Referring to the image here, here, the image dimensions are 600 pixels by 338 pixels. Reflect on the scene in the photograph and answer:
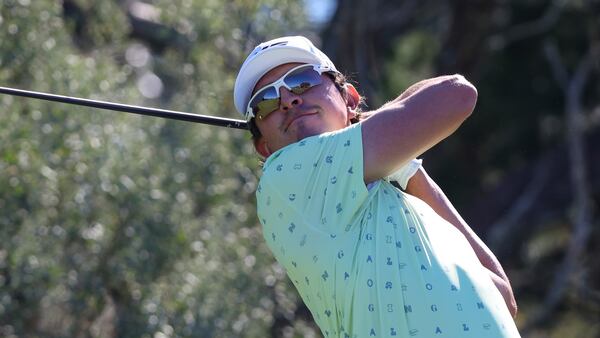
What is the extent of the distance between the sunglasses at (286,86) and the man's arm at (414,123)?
0.74 ft

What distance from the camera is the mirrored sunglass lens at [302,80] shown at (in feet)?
8.79

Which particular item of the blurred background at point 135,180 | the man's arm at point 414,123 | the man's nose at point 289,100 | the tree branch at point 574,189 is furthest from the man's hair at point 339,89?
the tree branch at point 574,189

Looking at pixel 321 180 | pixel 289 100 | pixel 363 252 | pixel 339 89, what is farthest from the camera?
pixel 339 89

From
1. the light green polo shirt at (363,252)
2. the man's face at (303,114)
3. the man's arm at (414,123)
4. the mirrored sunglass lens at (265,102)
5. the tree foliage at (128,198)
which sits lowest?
the light green polo shirt at (363,252)

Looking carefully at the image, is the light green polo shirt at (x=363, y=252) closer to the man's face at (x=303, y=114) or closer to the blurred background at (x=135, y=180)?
the man's face at (x=303, y=114)

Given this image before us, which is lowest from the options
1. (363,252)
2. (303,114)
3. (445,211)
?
(363,252)

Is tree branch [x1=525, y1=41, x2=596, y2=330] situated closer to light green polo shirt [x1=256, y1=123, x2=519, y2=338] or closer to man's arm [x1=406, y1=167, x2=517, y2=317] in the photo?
man's arm [x1=406, y1=167, x2=517, y2=317]

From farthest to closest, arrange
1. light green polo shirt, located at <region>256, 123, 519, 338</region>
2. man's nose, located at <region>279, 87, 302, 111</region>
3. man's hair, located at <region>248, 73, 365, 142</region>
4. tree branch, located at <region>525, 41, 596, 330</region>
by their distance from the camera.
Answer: tree branch, located at <region>525, 41, 596, 330</region> < man's hair, located at <region>248, 73, 365, 142</region> < man's nose, located at <region>279, 87, 302, 111</region> < light green polo shirt, located at <region>256, 123, 519, 338</region>

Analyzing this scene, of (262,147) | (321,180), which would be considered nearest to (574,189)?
(262,147)

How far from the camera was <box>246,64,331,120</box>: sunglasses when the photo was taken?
8.80 feet

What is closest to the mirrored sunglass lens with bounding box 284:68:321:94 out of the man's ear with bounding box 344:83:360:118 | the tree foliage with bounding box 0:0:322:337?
the man's ear with bounding box 344:83:360:118

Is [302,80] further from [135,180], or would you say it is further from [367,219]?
[135,180]

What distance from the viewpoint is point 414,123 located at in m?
2.48

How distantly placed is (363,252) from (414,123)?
0.29 m
